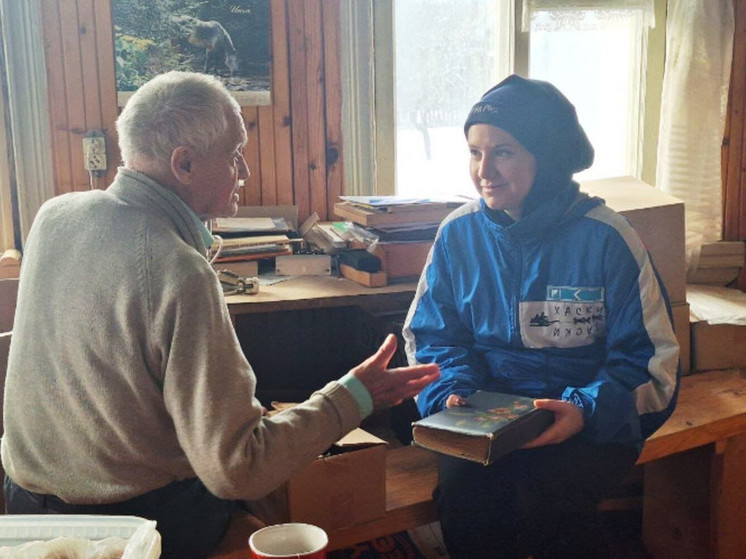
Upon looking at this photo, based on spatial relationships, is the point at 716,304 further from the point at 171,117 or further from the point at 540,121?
the point at 171,117

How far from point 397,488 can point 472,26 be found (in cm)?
201

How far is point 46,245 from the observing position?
1528 mm

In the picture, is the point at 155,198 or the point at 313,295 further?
the point at 313,295

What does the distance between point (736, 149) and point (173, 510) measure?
285cm

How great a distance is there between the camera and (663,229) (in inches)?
102

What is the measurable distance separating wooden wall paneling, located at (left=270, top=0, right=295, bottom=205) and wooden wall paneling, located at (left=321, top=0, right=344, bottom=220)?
0.47 ft

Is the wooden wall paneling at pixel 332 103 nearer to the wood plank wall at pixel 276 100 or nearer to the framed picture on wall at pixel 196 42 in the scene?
the wood plank wall at pixel 276 100

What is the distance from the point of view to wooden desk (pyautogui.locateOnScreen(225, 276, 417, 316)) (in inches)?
94.6

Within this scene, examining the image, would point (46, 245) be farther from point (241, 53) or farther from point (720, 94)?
point (720, 94)

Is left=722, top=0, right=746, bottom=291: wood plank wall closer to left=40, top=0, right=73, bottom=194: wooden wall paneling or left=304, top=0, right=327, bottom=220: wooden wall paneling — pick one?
left=304, top=0, right=327, bottom=220: wooden wall paneling

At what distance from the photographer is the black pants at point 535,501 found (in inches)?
75.4

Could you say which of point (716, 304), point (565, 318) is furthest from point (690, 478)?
point (565, 318)

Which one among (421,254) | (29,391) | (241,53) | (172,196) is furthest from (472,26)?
(29,391)

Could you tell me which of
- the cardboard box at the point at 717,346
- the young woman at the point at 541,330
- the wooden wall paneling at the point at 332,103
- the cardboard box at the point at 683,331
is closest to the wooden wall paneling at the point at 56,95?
the wooden wall paneling at the point at 332,103
